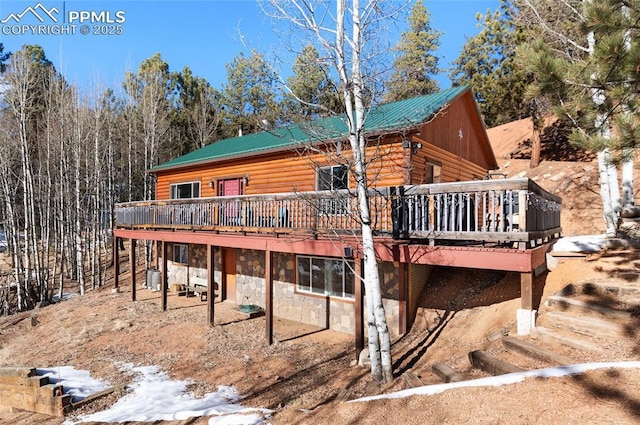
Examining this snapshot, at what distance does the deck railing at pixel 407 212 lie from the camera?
5.35 m

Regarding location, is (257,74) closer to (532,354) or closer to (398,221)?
(398,221)

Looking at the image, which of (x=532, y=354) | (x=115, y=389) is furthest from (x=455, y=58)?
(x=115, y=389)

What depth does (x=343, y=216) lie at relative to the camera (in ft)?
25.1

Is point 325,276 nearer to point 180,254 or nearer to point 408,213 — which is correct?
point 408,213

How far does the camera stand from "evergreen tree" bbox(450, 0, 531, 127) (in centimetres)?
1858

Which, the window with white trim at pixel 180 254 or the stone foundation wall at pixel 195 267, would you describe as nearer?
the stone foundation wall at pixel 195 267

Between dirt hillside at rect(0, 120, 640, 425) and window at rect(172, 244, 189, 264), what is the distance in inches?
92.4

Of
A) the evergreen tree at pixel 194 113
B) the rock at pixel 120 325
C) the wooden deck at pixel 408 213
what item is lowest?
the rock at pixel 120 325

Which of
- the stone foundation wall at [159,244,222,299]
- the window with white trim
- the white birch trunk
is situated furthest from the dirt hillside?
the white birch trunk

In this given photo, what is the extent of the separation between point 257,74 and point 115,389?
6.55m

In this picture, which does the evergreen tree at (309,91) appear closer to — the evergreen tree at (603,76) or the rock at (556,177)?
the evergreen tree at (603,76)

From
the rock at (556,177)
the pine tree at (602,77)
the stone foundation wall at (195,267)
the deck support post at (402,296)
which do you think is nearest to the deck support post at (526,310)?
the pine tree at (602,77)

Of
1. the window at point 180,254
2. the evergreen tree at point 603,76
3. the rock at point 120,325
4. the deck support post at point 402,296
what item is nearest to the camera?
the evergreen tree at point 603,76

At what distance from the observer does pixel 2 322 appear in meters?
13.3
